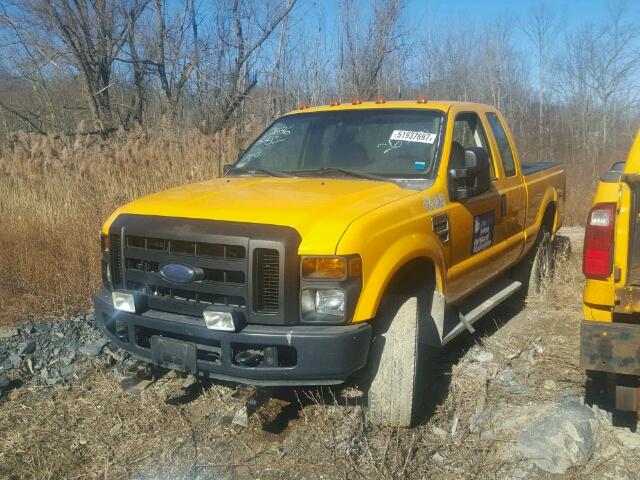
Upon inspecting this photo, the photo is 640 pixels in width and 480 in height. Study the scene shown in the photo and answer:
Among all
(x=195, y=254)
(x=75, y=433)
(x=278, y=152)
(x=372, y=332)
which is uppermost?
(x=278, y=152)

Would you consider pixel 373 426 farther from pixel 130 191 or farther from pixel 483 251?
pixel 130 191

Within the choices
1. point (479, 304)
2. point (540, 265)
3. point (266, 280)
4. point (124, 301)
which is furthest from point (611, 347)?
point (540, 265)

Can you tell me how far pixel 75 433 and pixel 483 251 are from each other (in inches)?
117

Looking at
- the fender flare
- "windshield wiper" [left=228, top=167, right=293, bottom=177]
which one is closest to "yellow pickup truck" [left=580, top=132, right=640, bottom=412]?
the fender flare

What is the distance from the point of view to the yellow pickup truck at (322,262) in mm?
2883

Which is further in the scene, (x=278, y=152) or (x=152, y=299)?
(x=278, y=152)

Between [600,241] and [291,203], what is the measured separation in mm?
1608

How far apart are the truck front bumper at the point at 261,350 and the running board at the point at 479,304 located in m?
1.10

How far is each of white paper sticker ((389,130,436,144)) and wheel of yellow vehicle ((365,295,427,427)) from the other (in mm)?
1311

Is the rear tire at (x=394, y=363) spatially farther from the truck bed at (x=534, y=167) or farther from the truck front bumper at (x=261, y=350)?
Result: the truck bed at (x=534, y=167)

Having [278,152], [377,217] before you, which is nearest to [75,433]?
[377,217]

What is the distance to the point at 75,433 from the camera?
3.37 meters

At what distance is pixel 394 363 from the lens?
10.4 feet

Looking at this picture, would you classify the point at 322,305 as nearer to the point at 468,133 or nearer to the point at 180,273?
the point at 180,273
